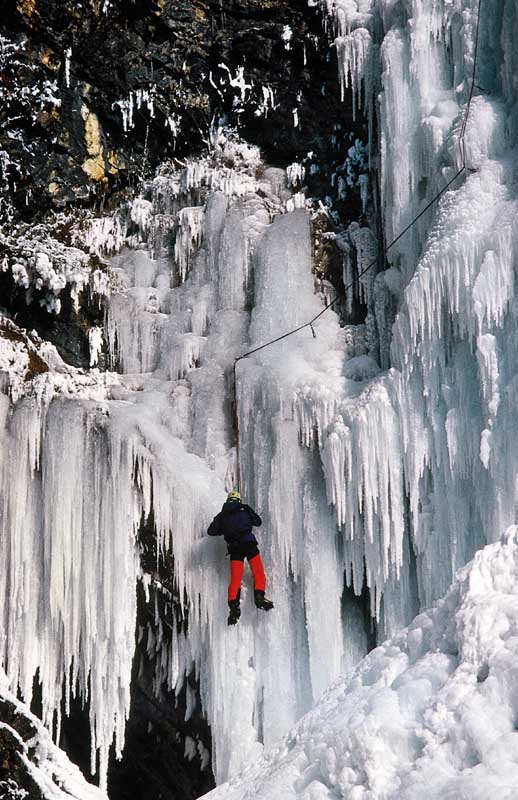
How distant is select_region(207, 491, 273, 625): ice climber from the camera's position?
367 inches

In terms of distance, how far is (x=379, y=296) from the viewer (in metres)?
10.4

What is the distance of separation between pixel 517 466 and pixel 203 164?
6.29 meters

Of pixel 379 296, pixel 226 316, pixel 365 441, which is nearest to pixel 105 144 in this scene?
pixel 226 316

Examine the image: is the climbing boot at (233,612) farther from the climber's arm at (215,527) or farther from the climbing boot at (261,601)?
the climber's arm at (215,527)

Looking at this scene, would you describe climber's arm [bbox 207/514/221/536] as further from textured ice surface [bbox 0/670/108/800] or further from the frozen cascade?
textured ice surface [bbox 0/670/108/800]

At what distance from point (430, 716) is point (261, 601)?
21.0ft

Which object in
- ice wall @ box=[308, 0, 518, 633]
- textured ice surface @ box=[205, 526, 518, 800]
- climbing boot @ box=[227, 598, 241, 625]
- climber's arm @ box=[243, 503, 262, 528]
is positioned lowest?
climbing boot @ box=[227, 598, 241, 625]

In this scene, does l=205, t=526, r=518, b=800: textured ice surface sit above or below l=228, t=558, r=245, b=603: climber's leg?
above

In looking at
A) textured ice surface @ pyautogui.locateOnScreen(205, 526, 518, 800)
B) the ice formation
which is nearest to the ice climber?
the ice formation

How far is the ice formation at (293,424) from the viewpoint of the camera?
341 inches

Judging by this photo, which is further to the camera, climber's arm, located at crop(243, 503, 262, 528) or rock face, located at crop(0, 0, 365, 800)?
rock face, located at crop(0, 0, 365, 800)

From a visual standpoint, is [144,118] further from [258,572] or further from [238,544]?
[258,572]

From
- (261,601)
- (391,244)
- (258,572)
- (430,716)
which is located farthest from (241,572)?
(430,716)

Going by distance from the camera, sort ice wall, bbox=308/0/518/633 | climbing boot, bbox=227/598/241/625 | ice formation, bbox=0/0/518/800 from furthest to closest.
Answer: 1. climbing boot, bbox=227/598/241/625
2. ice formation, bbox=0/0/518/800
3. ice wall, bbox=308/0/518/633
